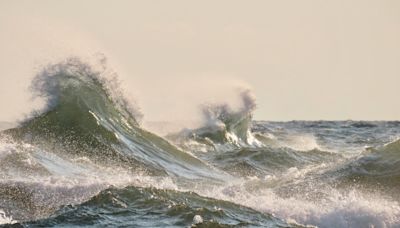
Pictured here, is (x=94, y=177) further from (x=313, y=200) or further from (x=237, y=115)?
(x=237, y=115)

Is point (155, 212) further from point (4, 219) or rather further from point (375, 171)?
point (375, 171)

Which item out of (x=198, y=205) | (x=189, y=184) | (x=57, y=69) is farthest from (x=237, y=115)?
(x=198, y=205)

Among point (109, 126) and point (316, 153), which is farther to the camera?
point (316, 153)

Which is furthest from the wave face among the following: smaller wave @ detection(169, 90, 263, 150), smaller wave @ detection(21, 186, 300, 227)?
→ smaller wave @ detection(169, 90, 263, 150)

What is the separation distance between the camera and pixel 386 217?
11547mm

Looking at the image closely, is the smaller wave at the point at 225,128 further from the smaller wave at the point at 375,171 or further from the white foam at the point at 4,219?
the white foam at the point at 4,219

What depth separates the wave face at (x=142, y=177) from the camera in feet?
36.1

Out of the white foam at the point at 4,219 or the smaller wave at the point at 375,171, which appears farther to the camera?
the smaller wave at the point at 375,171

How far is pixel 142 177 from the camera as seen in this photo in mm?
15133

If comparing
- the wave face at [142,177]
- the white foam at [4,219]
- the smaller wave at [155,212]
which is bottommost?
the white foam at [4,219]

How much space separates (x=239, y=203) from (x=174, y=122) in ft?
75.1

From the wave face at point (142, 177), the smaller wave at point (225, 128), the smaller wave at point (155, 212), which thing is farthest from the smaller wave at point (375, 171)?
the smaller wave at point (225, 128)

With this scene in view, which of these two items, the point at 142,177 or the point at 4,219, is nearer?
the point at 4,219

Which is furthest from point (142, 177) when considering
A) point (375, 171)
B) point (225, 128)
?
point (225, 128)
